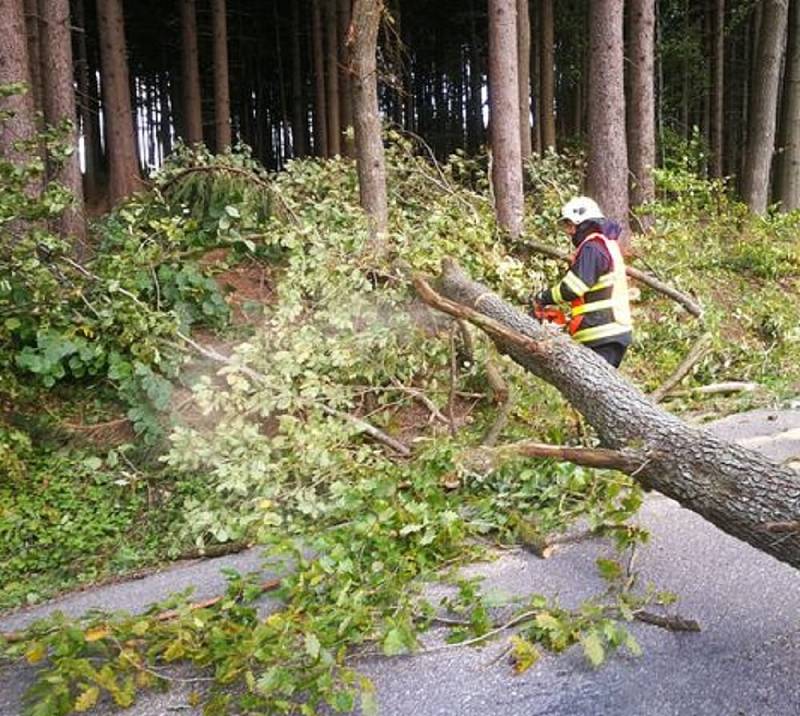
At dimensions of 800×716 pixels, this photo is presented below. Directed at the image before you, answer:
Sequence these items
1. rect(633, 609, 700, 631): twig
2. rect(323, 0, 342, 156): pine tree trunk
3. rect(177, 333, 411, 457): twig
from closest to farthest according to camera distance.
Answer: rect(633, 609, 700, 631): twig < rect(177, 333, 411, 457): twig < rect(323, 0, 342, 156): pine tree trunk

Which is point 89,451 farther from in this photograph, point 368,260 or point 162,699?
point 162,699

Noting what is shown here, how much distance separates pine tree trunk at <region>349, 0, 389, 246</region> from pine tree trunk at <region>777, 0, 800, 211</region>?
30.3 feet

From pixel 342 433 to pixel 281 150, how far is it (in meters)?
23.7

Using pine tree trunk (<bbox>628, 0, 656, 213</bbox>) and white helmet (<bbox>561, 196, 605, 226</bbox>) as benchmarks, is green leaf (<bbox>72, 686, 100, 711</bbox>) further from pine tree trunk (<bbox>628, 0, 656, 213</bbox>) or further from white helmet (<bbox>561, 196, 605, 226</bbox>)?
pine tree trunk (<bbox>628, 0, 656, 213</bbox>)

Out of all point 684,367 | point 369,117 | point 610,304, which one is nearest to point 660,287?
point 684,367

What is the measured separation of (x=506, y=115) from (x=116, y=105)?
7600 millimetres

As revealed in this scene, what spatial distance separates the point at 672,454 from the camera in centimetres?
289

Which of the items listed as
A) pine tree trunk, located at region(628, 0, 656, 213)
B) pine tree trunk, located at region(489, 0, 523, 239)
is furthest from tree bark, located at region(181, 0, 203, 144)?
pine tree trunk, located at region(628, 0, 656, 213)

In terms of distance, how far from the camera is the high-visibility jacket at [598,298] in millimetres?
5281

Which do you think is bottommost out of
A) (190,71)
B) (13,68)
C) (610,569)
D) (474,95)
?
(610,569)

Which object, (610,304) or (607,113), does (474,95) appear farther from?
(610,304)

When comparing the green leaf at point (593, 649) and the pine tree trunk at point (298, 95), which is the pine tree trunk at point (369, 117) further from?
the pine tree trunk at point (298, 95)

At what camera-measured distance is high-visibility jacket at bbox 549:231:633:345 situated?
17.3 feet

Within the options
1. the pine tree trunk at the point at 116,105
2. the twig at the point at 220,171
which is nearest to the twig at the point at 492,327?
the twig at the point at 220,171
